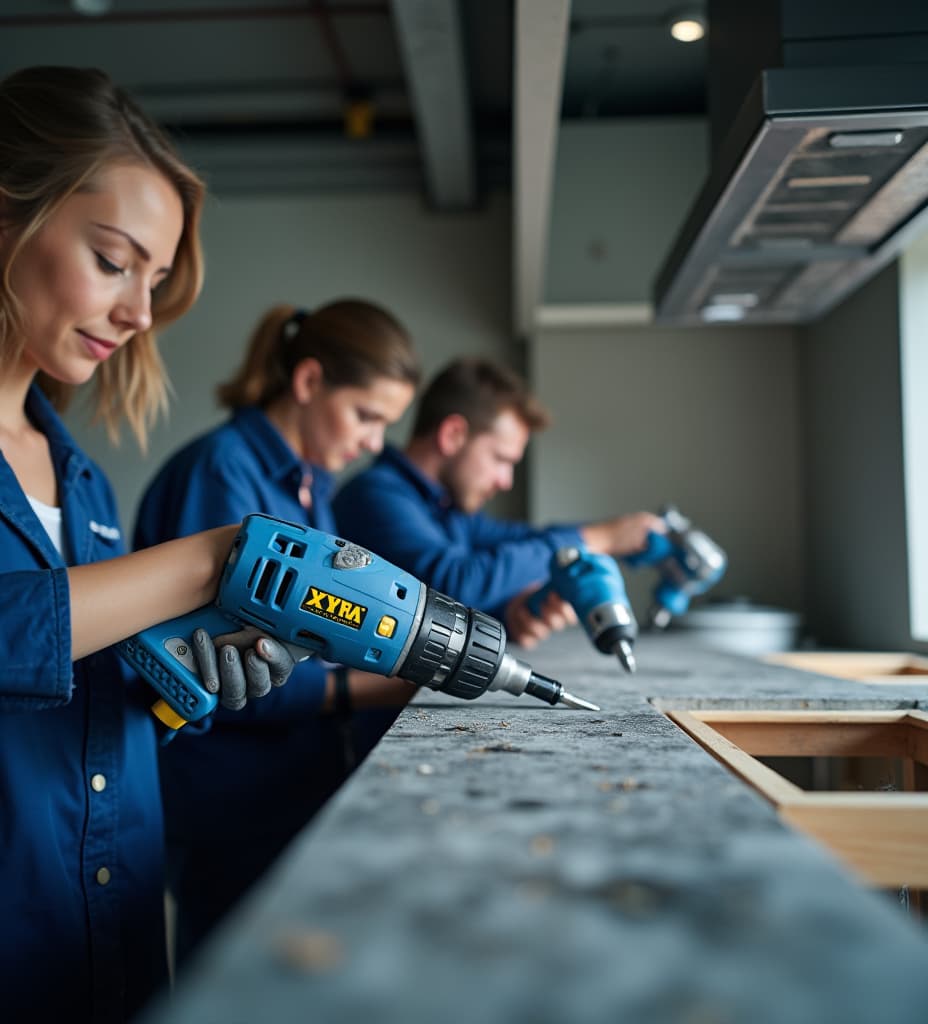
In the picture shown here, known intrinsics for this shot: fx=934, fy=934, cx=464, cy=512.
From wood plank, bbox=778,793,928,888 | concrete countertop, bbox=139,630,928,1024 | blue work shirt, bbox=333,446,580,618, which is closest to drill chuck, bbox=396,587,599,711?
concrete countertop, bbox=139,630,928,1024

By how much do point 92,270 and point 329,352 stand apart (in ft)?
2.46

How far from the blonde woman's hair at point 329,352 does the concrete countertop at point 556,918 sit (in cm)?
117

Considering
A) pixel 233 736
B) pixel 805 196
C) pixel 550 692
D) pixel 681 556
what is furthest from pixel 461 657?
pixel 681 556

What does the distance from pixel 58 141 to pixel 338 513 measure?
1.18 meters

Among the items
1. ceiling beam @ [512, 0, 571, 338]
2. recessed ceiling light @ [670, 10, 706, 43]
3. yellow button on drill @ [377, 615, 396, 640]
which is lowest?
yellow button on drill @ [377, 615, 396, 640]

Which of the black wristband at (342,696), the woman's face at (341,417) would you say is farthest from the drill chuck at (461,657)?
the woman's face at (341,417)

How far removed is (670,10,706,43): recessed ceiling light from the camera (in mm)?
2906

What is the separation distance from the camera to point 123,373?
1.34 meters

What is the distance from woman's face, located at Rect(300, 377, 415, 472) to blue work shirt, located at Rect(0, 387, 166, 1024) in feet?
2.07

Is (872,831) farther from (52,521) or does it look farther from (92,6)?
(92,6)

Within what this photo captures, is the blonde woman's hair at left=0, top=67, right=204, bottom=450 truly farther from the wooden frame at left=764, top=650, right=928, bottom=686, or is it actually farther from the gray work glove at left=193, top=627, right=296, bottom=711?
the wooden frame at left=764, top=650, right=928, bottom=686

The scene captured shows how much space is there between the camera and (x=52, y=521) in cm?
115

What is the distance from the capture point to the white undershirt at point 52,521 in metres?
1.13

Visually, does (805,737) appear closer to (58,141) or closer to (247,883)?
(247,883)
